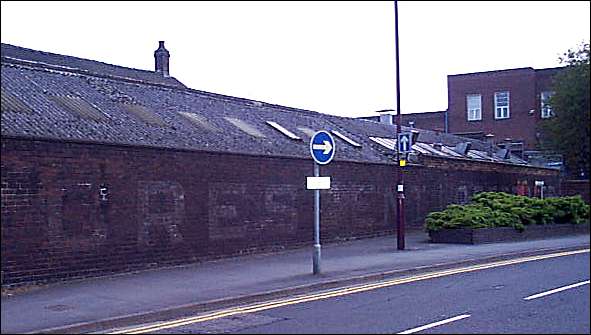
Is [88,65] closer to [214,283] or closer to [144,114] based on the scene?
[144,114]

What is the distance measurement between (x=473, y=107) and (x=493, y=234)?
84.7 ft

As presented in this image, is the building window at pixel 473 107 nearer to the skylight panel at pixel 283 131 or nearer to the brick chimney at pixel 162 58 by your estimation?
the brick chimney at pixel 162 58

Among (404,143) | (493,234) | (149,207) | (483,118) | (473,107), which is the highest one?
(473,107)

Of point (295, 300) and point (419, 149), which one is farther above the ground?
point (419, 149)

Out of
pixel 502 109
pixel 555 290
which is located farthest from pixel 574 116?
pixel 502 109

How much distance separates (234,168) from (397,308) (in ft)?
30.5

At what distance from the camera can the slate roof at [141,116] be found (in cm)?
1669

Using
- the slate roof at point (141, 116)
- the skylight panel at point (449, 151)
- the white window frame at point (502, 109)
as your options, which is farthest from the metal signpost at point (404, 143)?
the skylight panel at point (449, 151)

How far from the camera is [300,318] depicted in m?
11.3

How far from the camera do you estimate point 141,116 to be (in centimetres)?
2016

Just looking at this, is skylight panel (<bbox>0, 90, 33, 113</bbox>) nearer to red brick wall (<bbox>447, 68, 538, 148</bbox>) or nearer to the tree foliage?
the tree foliage

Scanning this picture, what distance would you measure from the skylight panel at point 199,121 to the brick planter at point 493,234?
8182 millimetres

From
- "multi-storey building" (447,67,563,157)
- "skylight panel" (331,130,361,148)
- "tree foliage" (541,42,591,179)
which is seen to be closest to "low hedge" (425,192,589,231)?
"skylight panel" (331,130,361,148)

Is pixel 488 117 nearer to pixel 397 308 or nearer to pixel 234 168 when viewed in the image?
pixel 234 168
